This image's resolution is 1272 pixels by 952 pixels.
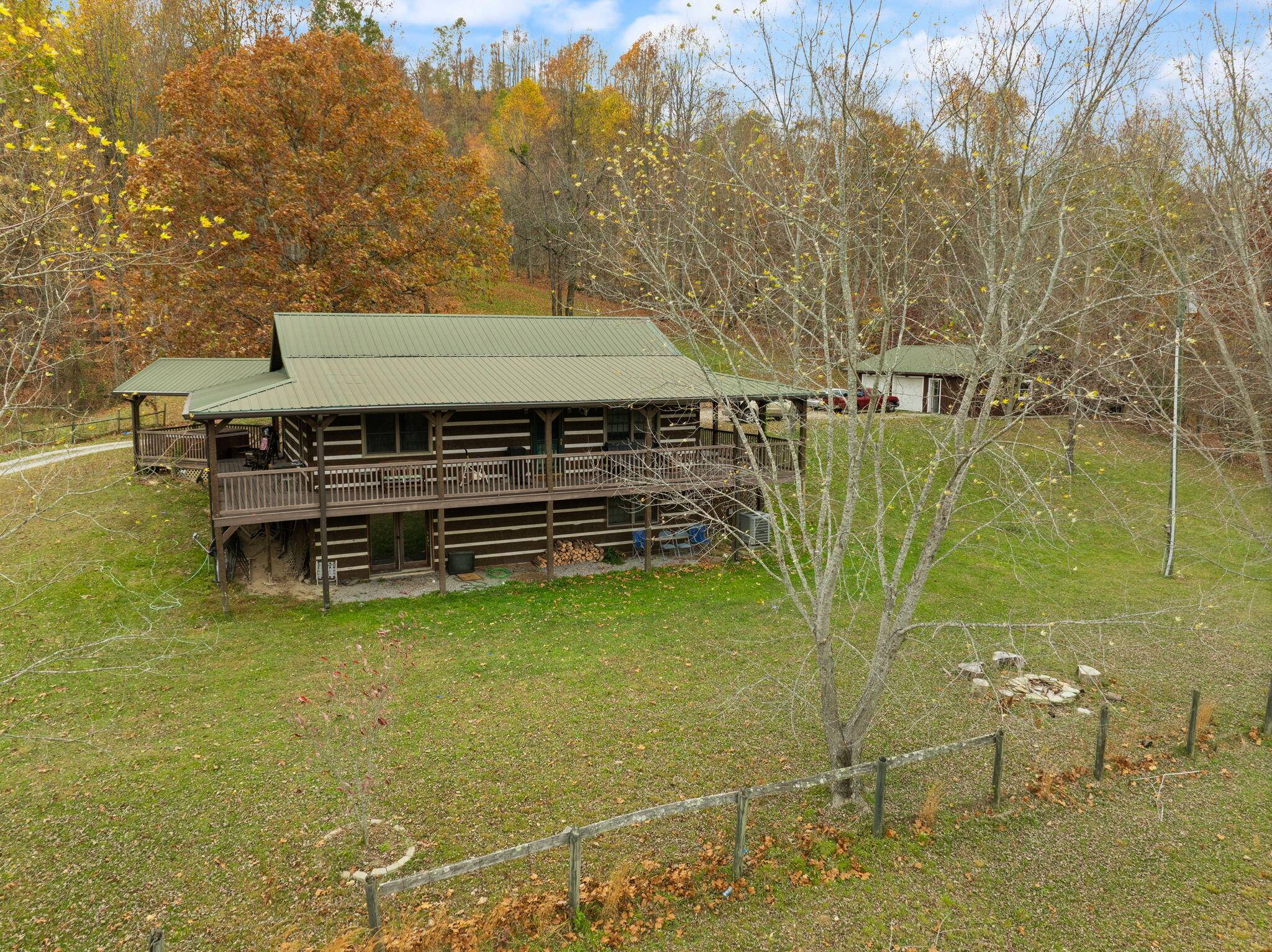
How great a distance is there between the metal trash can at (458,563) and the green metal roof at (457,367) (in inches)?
171

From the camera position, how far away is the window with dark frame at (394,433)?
1942 centimetres

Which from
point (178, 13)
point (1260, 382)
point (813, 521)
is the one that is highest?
point (178, 13)

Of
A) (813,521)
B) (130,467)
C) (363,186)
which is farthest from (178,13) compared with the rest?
(813,521)

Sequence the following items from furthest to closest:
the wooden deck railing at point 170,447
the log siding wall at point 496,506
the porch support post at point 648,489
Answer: the wooden deck railing at point 170,447 < the porch support post at point 648,489 < the log siding wall at point 496,506

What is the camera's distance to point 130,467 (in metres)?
25.0

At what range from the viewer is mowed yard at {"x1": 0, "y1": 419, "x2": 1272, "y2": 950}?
8.34 m

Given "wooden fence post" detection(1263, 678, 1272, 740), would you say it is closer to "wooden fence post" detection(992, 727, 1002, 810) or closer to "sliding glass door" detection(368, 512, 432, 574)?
"wooden fence post" detection(992, 727, 1002, 810)

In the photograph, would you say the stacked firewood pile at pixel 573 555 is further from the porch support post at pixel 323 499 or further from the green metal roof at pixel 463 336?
the porch support post at pixel 323 499

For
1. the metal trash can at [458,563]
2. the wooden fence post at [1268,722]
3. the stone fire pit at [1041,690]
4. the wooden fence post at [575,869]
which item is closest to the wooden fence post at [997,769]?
the stone fire pit at [1041,690]

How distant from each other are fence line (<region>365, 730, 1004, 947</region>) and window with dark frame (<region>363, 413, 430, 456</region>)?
12.2 metres

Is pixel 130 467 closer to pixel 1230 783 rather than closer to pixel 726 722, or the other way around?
pixel 726 722

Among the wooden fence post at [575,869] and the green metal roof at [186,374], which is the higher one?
the green metal roof at [186,374]

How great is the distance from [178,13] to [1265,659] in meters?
48.8

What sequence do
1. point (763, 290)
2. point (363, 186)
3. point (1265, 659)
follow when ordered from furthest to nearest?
point (363, 186) < point (1265, 659) < point (763, 290)
